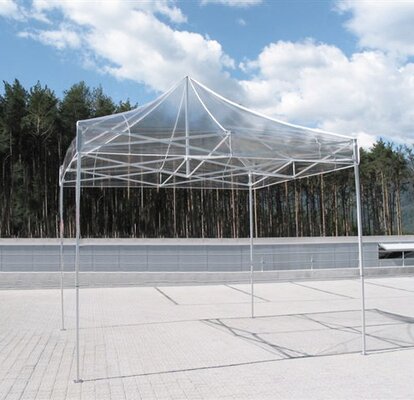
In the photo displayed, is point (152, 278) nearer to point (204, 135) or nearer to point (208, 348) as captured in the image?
point (204, 135)

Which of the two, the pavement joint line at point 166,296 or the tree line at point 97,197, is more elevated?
the tree line at point 97,197

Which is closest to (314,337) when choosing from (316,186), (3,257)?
(3,257)

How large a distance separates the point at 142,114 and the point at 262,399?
4581mm

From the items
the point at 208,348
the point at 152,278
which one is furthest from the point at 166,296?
the point at 208,348

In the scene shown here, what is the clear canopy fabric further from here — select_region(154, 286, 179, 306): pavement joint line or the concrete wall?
the concrete wall

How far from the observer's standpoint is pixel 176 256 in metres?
15.7

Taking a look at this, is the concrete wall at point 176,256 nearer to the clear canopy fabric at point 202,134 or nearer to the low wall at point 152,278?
the low wall at point 152,278

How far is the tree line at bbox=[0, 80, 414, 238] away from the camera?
2838cm

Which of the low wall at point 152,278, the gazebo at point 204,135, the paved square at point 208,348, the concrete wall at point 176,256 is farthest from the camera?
the concrete wall at point 176,256

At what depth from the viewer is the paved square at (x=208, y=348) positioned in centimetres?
483

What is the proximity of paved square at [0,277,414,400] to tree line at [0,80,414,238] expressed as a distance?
1795cm

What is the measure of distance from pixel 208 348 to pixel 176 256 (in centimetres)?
913

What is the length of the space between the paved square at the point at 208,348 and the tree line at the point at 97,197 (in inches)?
707

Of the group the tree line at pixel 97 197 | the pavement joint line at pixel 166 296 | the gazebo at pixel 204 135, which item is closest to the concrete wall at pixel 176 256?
the pavement joint line at pixel 166 296
